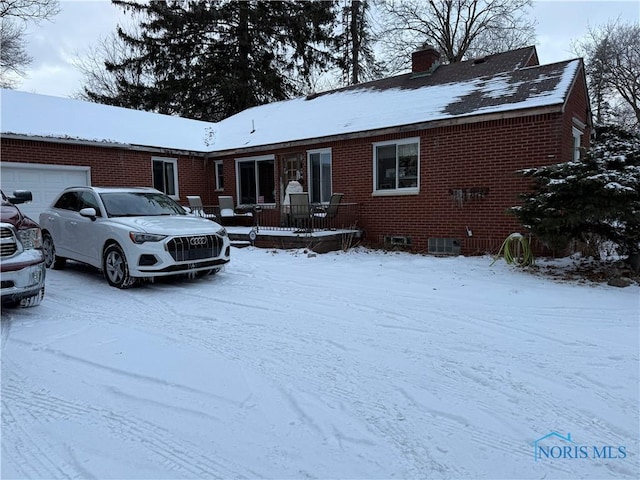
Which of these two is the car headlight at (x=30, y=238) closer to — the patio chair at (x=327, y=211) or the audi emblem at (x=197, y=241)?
the audi emblem at (x=197, y=241)

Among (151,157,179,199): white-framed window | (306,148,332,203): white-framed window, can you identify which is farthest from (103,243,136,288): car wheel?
(151,157,179,199): white-framed window

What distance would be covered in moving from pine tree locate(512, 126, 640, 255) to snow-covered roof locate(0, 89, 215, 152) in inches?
465

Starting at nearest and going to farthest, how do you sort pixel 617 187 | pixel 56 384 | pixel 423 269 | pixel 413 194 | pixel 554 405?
pixel 554 405, pixel 56 384, pixel 617 187, pixel 423 269, pixel 413 194

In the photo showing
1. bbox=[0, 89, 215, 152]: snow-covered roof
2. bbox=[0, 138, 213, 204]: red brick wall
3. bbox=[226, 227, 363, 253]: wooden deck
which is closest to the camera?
bbox=[226, 227, 363, 253]: wooden deck

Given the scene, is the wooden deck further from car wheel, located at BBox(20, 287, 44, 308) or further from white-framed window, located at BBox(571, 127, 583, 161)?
car wheel, located at BBox(20, 287, 44, 308)

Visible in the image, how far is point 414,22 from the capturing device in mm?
26906

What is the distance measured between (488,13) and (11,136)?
85.1 feet

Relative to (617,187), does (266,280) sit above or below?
below

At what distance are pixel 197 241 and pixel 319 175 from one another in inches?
274

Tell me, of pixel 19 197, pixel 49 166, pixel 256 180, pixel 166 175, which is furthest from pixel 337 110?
pixel 19 197

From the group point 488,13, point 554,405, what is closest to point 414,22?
point 488,13

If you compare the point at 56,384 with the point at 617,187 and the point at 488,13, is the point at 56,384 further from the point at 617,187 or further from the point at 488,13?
the point at 488,13

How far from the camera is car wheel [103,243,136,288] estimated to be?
6312mm

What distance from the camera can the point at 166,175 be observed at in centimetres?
1491
